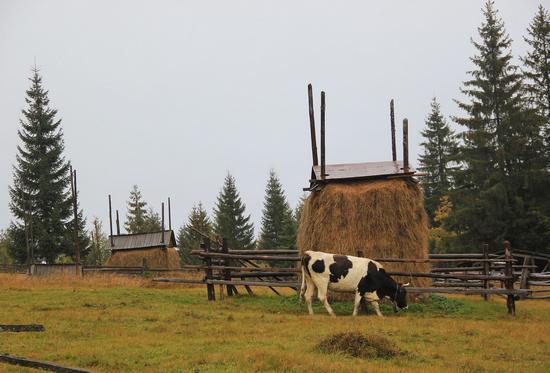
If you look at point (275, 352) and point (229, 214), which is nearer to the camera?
point (275, 352)

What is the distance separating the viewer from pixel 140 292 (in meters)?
19.1

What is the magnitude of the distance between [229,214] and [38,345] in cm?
5106

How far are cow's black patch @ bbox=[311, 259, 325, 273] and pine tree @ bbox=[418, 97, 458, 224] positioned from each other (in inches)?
1543

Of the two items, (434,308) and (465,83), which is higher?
(465,83)

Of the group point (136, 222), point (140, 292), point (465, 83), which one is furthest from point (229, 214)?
point (140, 292)

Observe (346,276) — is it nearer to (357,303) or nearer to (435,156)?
(357,303)

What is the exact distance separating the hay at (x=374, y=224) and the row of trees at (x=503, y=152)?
642 inches

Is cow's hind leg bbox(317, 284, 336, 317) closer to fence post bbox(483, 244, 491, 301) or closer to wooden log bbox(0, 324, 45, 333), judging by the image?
fence post bbox(483, 244, 491, 301)

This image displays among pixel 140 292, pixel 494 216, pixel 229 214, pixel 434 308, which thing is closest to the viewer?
pixel 434 308

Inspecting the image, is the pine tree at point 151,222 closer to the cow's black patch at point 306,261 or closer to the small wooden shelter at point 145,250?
the small wooden shelter at point 145,250

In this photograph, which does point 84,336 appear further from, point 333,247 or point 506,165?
point 506,165

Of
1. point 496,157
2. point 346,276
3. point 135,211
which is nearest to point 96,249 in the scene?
point 135,211

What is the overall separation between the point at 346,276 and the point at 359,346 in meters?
5.18

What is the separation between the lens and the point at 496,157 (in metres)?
32.8
